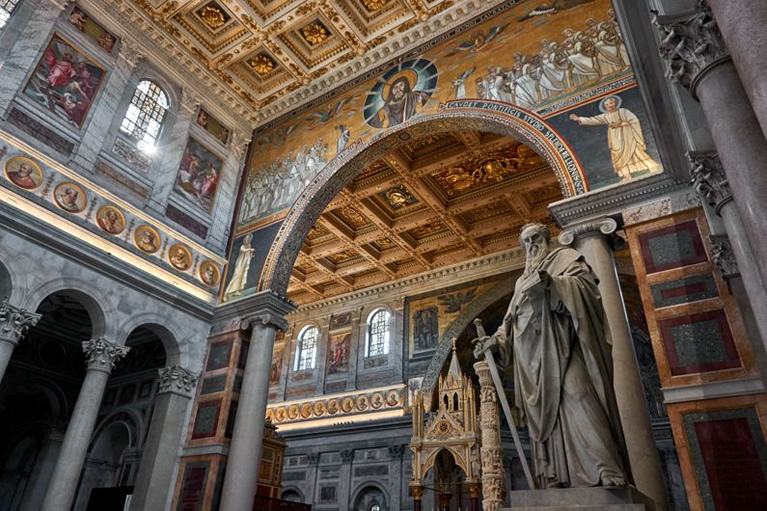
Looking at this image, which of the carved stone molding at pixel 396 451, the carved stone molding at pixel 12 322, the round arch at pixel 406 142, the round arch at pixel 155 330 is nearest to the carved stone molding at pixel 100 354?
the round arch at pixel 155 330

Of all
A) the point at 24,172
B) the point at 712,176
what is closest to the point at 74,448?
the point at 24,172

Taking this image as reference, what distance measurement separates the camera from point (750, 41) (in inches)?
127

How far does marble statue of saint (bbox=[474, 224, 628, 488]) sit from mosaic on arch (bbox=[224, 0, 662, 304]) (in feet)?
17.0

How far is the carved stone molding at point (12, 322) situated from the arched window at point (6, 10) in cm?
529

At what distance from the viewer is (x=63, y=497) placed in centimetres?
883

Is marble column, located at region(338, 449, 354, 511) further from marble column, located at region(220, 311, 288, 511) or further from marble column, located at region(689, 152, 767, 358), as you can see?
marble column, located at region(689, 152, 767, 358)

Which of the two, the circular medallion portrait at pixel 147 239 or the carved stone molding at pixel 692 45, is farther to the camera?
the circular medallion portrait at pixel 147 239

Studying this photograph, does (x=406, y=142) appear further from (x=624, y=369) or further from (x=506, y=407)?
(x=506, y=407)

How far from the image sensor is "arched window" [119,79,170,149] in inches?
479

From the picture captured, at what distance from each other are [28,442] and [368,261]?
10676mm

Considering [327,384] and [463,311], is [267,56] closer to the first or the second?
[463,311]

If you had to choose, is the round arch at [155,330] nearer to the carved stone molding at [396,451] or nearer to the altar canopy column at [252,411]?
the altar canopy column at [252,411]

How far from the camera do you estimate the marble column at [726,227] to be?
4.38m

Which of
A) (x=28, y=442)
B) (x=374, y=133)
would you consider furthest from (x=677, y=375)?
Result: (x=28, y=442)
